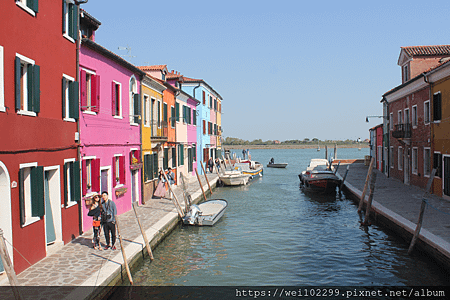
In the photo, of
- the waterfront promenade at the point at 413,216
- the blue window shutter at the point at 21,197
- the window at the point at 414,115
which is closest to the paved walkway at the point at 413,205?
the waterfront promenade at the point at 413,216

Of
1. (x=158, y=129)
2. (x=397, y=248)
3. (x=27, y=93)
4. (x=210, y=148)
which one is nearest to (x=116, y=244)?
(x=27, y=93)

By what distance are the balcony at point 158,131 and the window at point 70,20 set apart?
8.64 metres

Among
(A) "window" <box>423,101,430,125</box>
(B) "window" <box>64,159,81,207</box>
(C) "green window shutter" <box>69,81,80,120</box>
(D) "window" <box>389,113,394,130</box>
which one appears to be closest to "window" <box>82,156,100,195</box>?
(B) "window" <box>64,159,81,207</box>

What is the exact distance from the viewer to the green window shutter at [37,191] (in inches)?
349

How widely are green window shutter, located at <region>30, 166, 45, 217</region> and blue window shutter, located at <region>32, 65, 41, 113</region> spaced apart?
1.44m

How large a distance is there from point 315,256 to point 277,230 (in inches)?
153

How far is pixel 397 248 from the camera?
12.6 metres

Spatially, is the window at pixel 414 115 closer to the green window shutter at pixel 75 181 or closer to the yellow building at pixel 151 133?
the yellow building at pixel 151 133

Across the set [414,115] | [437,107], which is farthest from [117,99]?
[414,115]

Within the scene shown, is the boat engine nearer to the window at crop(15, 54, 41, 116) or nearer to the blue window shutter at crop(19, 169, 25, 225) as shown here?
the blue window shutter at crop(19, 169, 25, 225)

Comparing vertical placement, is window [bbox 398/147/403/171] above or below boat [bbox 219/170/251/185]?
above

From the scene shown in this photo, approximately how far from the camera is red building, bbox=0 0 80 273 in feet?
26.3

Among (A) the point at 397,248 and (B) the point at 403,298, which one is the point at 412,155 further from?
(B) the point at 403,298

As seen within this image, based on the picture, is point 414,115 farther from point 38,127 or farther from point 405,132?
point 38,127
